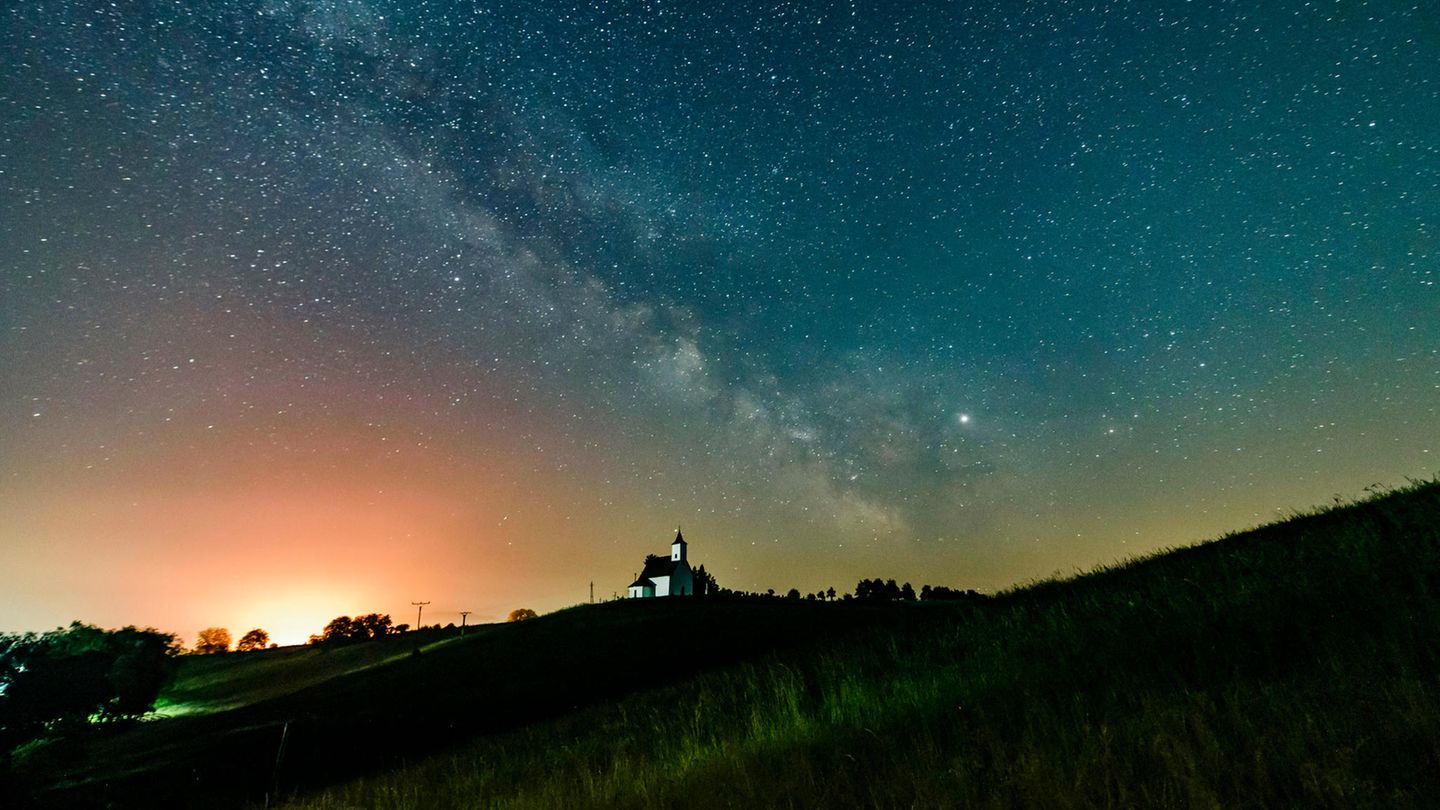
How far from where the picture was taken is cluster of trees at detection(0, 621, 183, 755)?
42.5 meters

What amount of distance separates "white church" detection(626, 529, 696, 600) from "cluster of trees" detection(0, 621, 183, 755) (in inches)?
2998

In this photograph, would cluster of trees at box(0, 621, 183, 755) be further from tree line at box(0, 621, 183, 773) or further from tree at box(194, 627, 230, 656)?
tree at box(194, 627, 230, 656)

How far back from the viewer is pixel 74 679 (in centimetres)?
4722

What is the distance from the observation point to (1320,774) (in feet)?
9.09

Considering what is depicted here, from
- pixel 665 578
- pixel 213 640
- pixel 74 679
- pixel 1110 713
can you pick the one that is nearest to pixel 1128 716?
pixel 1110 713

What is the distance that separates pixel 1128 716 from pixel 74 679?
226 ft

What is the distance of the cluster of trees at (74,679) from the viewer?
4247 cm

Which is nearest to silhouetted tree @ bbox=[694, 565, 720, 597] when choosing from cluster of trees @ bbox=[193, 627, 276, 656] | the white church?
the white church

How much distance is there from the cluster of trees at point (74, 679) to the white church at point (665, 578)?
250 ft

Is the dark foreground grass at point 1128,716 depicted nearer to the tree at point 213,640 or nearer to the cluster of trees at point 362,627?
the cluster of trees at point 362,627

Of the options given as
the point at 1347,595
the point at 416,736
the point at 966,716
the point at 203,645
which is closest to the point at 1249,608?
the point at 1347,595

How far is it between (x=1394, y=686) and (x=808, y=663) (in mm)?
11359

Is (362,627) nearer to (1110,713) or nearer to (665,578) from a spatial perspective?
(665,578)

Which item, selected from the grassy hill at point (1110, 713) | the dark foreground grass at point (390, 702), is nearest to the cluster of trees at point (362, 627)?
the dark foreground grass at point (390, 702)
